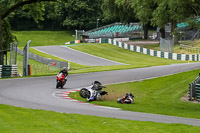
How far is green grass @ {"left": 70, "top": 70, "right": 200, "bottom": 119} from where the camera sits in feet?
53.6

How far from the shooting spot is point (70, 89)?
24.1m

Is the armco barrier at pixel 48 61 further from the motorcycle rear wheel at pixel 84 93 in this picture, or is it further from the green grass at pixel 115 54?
the motorcycle rear wheel at pixel 84 93

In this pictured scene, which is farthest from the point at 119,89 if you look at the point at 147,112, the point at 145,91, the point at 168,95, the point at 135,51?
the point at 135,51

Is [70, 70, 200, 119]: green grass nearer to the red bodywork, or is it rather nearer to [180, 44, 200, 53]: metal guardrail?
the red bodywork

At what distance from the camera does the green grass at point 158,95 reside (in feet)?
53.6

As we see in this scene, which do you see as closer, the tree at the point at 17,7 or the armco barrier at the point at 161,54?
the tree at the point at 17,7

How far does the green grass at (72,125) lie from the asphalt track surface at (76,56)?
36089 millimetres

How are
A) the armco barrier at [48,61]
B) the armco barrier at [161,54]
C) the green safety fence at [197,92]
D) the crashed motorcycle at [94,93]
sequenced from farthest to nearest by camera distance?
the armco barrier at [161,54] < the armco barrier at [48,61] < the green safety fence at [197,92] < the crashed motorcycle at [94,93]

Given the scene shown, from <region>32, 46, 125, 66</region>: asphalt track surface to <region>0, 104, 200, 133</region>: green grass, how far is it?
36.1m

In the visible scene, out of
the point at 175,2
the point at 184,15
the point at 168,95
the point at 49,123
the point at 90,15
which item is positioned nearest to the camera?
the point at 49,123

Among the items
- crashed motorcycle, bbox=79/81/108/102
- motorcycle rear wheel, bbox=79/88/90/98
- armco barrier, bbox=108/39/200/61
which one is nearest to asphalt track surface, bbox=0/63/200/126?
crashed motorcycle, bbox=79/81/108/102

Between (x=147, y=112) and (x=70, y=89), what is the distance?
967cm

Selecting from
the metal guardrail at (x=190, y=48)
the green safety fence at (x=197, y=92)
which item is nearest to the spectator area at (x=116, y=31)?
the metal guardrail at (x=190, y=48)

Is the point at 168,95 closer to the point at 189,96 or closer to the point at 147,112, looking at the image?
the point at 189,96
